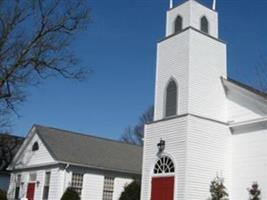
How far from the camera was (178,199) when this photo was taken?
19.3 meters

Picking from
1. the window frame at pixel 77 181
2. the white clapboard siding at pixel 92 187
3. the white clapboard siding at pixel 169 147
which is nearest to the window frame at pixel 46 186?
the window frame at pixel 77 181

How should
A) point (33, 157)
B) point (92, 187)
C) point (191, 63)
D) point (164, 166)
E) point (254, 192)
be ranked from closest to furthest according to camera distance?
point (254, 192), point (164, 166), point (191, 63), point (92, 187), point (33, 157)

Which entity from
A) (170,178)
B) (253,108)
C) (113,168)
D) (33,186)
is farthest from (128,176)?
(253,108)

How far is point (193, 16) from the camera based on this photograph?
73.0 feet

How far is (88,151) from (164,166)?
33.4ft

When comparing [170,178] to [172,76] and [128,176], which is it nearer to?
[172,76]

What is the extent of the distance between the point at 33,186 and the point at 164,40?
46.2ft

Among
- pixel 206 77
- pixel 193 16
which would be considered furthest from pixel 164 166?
pixel 193 16

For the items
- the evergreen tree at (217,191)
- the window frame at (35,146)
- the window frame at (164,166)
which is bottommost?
the evergreen tree at (217,191)

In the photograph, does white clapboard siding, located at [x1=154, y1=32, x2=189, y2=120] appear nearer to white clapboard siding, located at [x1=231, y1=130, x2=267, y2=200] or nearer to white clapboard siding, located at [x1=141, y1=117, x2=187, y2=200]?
white clapboard siding, located at [x1=141, y1=117, x2=187, y2=200]

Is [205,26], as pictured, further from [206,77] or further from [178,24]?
[206,77]

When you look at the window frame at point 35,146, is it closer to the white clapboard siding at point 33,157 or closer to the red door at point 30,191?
the white clapboard siding at point 33,157

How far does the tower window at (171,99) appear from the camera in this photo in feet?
70.3

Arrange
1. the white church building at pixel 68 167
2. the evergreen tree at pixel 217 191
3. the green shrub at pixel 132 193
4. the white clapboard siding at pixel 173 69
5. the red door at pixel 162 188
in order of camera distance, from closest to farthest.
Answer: the evergreen tree at pixel 217 191
the red door at pixel 162 188
the white clapboard siding at pixel 173 69
the green shrub at pixel 132 193
the white church building at pixel 68 167
